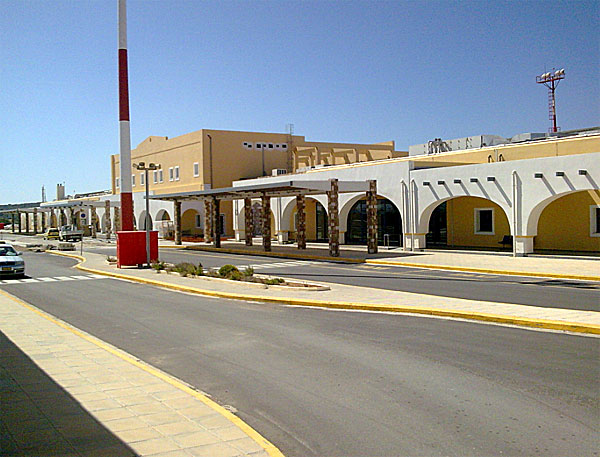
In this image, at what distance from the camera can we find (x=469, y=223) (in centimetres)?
3459

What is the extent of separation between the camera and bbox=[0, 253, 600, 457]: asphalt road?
584 centimetres

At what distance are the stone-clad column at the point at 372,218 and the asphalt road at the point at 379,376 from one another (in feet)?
61.7

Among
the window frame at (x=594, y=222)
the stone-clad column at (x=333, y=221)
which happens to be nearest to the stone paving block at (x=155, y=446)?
the stone-clad column at (x=333, y=221)

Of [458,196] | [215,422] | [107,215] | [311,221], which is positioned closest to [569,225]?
[458,196]

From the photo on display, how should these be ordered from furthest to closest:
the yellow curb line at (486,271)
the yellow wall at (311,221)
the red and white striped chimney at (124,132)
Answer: the yellow wall at (311,221)
the red and white striped chimney at (124,132)
the yellow curb line at (486,271)

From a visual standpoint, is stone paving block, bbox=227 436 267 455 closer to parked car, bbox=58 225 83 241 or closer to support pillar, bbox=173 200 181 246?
support pillar, bbox=173 200 181 246

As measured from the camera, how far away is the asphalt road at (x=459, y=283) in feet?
49.4

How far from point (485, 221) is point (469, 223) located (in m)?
1.01

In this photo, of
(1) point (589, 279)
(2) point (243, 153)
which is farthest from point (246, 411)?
(2) point (243, 153)

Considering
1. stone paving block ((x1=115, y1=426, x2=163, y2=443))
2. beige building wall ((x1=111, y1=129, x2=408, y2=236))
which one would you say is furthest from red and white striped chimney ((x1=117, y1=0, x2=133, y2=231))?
beige building wall ((x1=111, y1=129, x2=408, y2=236))

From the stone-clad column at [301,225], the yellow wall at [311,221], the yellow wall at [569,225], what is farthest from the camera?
the yellow wall at [311,221]

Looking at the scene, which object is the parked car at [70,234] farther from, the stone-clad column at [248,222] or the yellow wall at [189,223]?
the stone-clad column at [248,222]

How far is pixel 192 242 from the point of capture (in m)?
51.8

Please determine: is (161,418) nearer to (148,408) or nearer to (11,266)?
(148,408)
